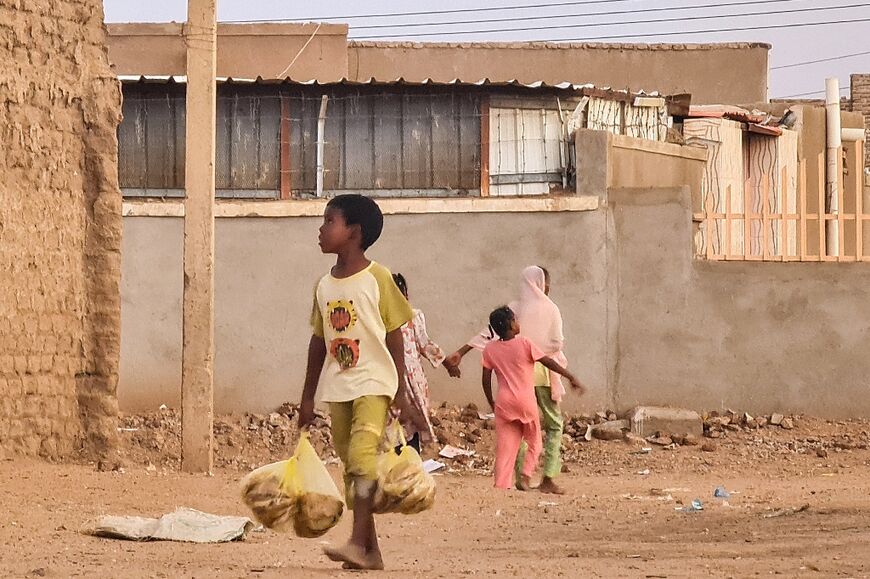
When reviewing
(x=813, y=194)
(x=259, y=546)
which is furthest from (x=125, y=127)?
(x=813, y=194)

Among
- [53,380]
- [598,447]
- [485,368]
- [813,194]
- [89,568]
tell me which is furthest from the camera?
[813,194]

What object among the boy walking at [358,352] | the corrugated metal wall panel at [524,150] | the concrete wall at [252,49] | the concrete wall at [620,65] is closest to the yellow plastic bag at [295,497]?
the boy walking at [358,352]

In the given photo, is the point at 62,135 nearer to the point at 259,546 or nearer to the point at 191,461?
the point at 191,461

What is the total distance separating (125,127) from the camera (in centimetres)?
1545

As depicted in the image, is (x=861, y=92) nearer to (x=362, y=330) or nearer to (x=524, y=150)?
(x=524, y=150)

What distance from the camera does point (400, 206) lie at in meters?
15.1

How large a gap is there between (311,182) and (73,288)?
18.1 ft

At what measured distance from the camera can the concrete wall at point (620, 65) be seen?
83.9ft

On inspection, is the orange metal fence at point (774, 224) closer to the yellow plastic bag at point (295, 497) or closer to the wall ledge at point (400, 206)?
the wall ledge at point (400, 206)

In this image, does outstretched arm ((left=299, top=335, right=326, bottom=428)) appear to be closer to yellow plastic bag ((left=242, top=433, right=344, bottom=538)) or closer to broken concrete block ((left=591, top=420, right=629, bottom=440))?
yellow plastic bag ((left=242, top=433, right=344, bottom=538))

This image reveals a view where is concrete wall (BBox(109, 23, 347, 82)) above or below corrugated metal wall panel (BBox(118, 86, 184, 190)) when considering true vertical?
above

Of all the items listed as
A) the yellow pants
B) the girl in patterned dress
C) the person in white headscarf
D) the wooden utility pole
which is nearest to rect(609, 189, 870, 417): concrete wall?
the person in white headscarf

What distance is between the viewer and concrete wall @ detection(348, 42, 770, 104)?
25.6 meters

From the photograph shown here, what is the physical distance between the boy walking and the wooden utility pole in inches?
158
